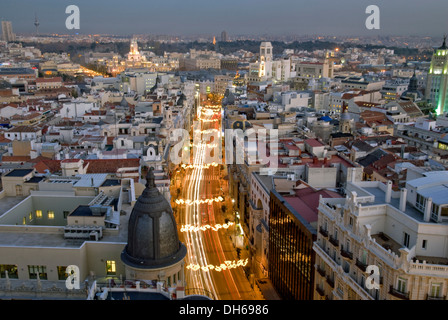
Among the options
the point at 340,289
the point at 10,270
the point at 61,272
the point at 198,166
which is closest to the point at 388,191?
the point at 340,289

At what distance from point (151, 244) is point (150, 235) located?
0.44 metres

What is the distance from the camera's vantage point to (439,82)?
294ft

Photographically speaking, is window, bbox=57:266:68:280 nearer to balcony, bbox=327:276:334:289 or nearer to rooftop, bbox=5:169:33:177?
rooftop, bbox=5:169:33:177

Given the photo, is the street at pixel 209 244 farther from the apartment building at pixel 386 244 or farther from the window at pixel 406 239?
the window at pixel 406 239

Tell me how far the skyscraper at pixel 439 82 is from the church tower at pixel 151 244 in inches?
3138

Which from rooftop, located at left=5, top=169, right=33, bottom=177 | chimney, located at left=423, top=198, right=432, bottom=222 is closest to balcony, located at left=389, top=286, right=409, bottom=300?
chimney, located at left=423, top=198, right=432, bottom=222

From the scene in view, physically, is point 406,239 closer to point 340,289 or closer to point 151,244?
point 340,289

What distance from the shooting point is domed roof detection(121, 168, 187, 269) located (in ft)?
68.7

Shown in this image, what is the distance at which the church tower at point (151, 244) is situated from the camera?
20795mm

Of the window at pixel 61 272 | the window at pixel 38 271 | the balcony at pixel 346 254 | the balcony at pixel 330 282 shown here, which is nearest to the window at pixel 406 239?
the balcony at pixel 346 254

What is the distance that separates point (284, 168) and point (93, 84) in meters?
85.9

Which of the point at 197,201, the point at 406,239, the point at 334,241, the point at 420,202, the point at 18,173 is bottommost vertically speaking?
the point at 197,201

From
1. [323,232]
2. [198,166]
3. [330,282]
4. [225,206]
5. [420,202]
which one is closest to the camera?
[420,202]

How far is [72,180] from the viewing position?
31.8 metres
